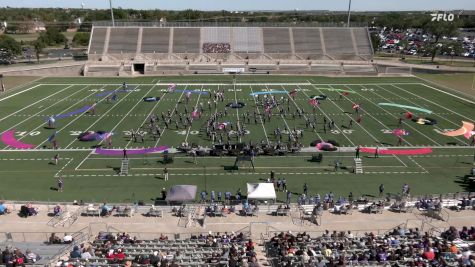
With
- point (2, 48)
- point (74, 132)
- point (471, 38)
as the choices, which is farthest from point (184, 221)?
point (471, 38)

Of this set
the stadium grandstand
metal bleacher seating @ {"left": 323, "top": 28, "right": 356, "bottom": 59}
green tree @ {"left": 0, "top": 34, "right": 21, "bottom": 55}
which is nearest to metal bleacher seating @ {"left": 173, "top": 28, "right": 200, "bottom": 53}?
the stadium grandstand

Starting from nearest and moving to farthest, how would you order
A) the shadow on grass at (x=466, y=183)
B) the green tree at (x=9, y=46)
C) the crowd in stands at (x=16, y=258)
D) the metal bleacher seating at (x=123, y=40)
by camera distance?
the crowd in stands at (x=16, y=258)
the shadow on grass at (x=466, y=183)
the metal bleacher seating at (x=123, y=40)
the green tree at (x=9, y=46)

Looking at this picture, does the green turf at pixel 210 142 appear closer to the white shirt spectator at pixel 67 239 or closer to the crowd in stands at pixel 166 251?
the white shirt spectator at pixel 67 239

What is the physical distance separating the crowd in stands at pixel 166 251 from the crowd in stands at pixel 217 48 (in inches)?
2566

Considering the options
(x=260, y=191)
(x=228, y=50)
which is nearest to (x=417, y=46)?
(x=228, y=50)

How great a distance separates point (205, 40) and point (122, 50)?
15828mm

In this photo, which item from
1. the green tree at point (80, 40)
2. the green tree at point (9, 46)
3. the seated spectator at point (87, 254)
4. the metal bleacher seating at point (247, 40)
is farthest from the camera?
the green tree at point (80, 40)

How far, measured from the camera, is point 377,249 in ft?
54.4

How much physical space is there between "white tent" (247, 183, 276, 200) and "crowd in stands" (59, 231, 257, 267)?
5208 mm

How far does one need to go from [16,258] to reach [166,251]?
5348 mm

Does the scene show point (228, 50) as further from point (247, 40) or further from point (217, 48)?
Answer: point (247, 40)

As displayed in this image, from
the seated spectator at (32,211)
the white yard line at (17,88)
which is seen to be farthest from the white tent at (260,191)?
the white yard line at (17,88)

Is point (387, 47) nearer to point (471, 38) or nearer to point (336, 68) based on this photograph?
point (471, 38)

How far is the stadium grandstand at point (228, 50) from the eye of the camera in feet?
243
